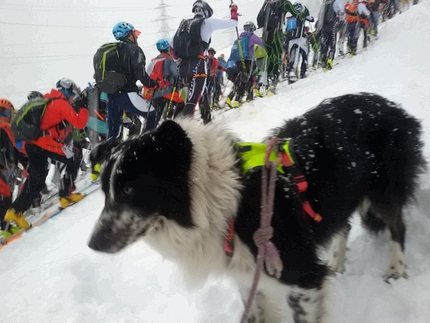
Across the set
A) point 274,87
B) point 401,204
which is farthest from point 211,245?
point 274,87

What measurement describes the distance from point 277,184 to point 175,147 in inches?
24.5

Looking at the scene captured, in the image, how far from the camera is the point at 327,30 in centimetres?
1251

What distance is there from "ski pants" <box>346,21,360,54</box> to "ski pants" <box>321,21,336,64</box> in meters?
0.74

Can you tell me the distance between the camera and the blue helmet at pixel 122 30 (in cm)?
566

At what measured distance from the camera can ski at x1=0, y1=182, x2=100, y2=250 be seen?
15.6 ft

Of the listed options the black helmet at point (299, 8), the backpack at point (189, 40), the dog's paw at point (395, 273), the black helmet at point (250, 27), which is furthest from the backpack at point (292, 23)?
the dog's paw at point (395, 273)

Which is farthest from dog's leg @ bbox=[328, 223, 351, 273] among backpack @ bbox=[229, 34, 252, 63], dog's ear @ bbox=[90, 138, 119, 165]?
backpack @ bbox=[229, 34, 252, 63]

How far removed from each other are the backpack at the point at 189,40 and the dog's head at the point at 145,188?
17.4 ft

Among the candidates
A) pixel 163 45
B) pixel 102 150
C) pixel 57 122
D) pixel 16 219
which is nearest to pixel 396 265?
pixel 102 150

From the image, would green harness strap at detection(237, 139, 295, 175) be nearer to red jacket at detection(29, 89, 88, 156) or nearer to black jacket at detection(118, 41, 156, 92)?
red jacket at detection(29, 89, 88, 156)

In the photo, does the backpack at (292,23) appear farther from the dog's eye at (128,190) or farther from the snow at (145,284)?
the dog's eye at (128,190)

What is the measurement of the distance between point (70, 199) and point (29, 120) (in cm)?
153

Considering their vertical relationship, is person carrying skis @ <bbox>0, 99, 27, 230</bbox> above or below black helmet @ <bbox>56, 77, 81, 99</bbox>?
below

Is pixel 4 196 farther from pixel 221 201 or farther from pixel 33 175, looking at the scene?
pixel 221 201
